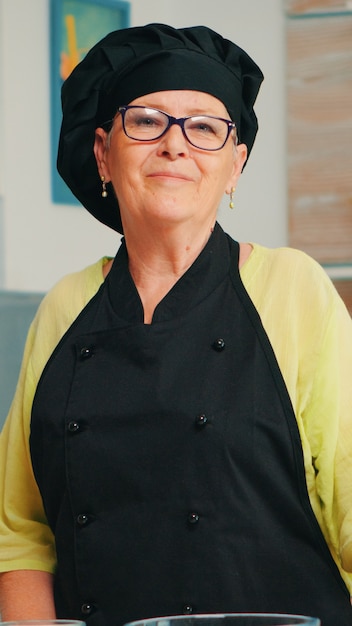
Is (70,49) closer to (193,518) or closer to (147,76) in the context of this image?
(147,76)

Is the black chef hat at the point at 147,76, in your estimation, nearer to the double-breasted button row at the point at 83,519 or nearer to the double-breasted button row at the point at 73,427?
the double-breasted button row at the point at 73,427

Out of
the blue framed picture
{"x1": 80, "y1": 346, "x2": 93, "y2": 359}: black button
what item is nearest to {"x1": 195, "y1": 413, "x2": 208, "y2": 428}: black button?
{"x1": 80, "y1": 346, "x2": 93, "y2": 359}: black button

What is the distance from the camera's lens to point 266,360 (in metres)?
1.70

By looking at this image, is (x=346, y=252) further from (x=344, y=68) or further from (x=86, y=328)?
(x=86, y=328)

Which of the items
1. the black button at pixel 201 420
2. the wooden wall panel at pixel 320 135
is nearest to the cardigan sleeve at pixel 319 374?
the black button at pixel 201 420

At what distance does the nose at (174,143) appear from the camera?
5.79 feet

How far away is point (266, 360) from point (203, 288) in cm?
17

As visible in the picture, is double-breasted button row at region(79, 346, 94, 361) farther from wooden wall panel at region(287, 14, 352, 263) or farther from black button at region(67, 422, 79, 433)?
wooden wall panel at region(287, 14, 352, 263)

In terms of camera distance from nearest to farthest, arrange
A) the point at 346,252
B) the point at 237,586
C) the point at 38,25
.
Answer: the point at 237,586 < the point at 38,25 < the point at 346,252

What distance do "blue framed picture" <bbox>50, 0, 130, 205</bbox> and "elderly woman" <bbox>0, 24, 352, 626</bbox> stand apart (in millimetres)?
1698

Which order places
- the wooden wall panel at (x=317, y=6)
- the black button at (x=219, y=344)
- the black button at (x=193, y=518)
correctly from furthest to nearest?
the wooden wall panel at (x=317, y=6) → the black button at (x=219, y=344) → the black button at (x=193, y=518)

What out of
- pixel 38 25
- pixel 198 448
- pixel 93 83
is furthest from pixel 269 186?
pixel 198 448

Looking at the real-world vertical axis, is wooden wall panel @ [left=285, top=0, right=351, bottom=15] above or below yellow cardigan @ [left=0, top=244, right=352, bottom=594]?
above

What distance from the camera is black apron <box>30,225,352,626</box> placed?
1631mm
